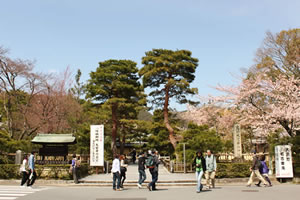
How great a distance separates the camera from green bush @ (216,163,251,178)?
608 inches

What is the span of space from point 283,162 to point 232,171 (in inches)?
106

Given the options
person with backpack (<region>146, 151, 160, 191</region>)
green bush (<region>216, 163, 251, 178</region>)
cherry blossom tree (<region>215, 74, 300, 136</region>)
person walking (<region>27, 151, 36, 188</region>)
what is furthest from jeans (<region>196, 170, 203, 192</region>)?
cherry blossom tree (<region>215, 74, 300, 136</region>)

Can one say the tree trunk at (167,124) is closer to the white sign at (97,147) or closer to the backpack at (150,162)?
the white sign at (97,147)

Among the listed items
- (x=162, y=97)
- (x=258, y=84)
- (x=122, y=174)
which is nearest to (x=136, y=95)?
(x=162, y=97)

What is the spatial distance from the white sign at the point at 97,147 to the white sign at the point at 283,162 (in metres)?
10.9

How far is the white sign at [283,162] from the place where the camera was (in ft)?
48.6

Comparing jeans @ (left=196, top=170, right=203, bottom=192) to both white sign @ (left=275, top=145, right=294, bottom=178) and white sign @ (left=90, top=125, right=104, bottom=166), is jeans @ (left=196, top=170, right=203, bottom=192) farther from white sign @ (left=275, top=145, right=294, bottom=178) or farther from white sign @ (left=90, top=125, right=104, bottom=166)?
white sign @ (left=90, top=125, right=104, bottom=166)

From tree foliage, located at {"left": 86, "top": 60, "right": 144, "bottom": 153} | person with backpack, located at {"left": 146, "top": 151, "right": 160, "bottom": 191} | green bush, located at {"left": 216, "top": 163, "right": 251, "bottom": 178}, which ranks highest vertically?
tree foliage, located at {"left": 86, "top": 60, "right": 144, "bottom": 153}

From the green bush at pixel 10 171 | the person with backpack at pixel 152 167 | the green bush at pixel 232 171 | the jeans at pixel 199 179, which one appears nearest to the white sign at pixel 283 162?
the green bush at pixel 232 171

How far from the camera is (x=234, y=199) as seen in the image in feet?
29.4

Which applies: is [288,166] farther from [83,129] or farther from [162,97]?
[83,129]

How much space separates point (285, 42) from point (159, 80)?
11753mm

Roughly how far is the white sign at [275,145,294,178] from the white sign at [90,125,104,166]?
10.9m

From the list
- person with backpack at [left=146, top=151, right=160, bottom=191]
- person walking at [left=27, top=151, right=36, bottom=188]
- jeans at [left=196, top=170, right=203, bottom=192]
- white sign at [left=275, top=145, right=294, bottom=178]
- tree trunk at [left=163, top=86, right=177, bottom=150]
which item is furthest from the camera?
tree trunk at [left=163, top=86, right=177, bottom=150]
